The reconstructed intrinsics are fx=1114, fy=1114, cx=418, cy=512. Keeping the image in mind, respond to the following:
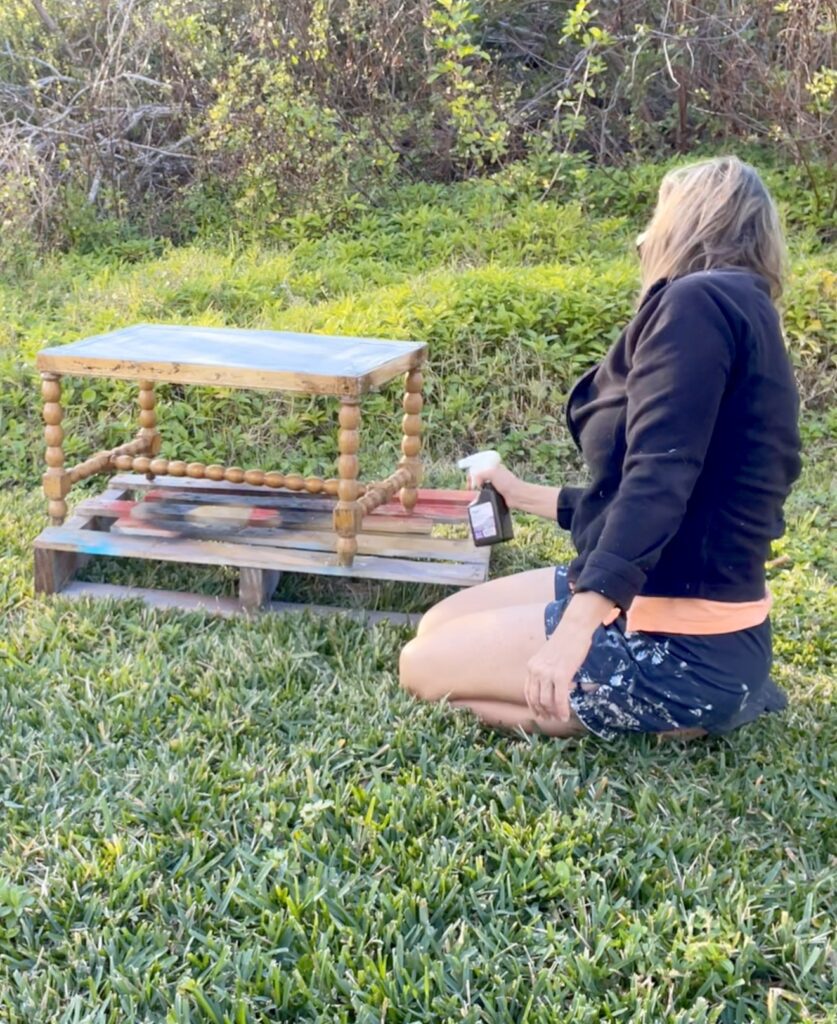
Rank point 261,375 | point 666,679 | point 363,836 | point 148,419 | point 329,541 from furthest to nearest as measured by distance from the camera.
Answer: point 148,419 → point 329,541 → point 261,375 → point 666,679 → point 363,836

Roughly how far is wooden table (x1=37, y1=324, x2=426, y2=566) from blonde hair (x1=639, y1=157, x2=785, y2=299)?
1.01m

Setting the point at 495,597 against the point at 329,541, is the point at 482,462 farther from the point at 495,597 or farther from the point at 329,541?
the point at 329,541

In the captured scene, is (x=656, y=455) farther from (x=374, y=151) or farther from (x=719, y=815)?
(x=374, y=151)

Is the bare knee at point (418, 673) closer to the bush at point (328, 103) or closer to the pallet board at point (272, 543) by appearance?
the pallet board at point (272, 543)

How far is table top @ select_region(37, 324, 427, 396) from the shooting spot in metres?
3.13

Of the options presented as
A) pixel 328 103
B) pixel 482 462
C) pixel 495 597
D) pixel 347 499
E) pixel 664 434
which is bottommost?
pixel 495 597

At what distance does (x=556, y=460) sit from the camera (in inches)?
195

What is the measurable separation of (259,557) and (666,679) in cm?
137

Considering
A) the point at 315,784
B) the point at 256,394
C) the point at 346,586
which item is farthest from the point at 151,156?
the point at 315,784

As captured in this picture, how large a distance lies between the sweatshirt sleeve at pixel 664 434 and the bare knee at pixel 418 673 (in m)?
0.77

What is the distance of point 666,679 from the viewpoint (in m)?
2.46

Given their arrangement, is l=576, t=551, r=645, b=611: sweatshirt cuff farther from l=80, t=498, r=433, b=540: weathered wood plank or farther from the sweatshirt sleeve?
l=80, t=498, r=433, b=540: weathered wood plank

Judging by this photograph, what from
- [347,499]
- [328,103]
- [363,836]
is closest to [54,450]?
[347,499]

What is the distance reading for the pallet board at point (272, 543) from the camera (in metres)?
3.33
